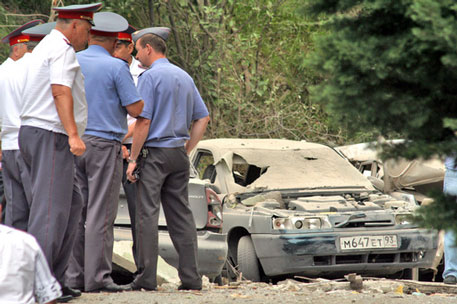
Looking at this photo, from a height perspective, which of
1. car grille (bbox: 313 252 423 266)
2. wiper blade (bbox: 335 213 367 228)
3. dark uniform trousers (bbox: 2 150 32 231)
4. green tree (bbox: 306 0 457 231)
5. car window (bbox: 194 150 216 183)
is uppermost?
Result: green tree (bbox: 306 0 457 231)

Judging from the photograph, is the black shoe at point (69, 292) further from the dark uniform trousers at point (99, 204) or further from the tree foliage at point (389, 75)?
the tree foliage at point (389, 75)

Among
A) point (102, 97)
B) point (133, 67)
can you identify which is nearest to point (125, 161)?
point (102, 97)

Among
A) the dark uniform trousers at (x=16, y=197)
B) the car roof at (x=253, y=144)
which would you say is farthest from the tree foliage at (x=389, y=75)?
the car roof at (x=253, y=144)

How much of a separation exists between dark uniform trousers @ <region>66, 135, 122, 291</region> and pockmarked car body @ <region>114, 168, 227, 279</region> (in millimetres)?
1638

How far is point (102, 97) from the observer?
6031 millimetres

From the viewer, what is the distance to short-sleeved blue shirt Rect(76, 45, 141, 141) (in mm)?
6000

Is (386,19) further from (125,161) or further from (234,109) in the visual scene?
(234,109)

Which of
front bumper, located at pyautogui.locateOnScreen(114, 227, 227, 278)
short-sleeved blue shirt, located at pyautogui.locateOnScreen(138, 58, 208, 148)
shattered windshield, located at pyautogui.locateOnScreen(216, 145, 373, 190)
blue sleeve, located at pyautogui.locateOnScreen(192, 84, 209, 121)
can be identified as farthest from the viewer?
shattered windshield, located at pyautogui.locateOnScreen(216, 145, 373, 190)

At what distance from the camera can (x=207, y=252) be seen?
7504 millimetres

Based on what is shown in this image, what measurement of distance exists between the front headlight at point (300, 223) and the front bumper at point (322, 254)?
14 cm

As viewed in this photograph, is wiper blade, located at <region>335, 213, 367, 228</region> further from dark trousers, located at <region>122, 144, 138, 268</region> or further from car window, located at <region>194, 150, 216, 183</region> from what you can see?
dark trousers, located at <region>122, 144, 138, 268</region>

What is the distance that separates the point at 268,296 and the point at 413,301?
1.12m

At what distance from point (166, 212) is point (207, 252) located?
118cm

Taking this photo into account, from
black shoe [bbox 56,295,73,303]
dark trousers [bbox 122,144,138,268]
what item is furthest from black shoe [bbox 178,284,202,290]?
black shoe [bbox 56,295,73,303]
